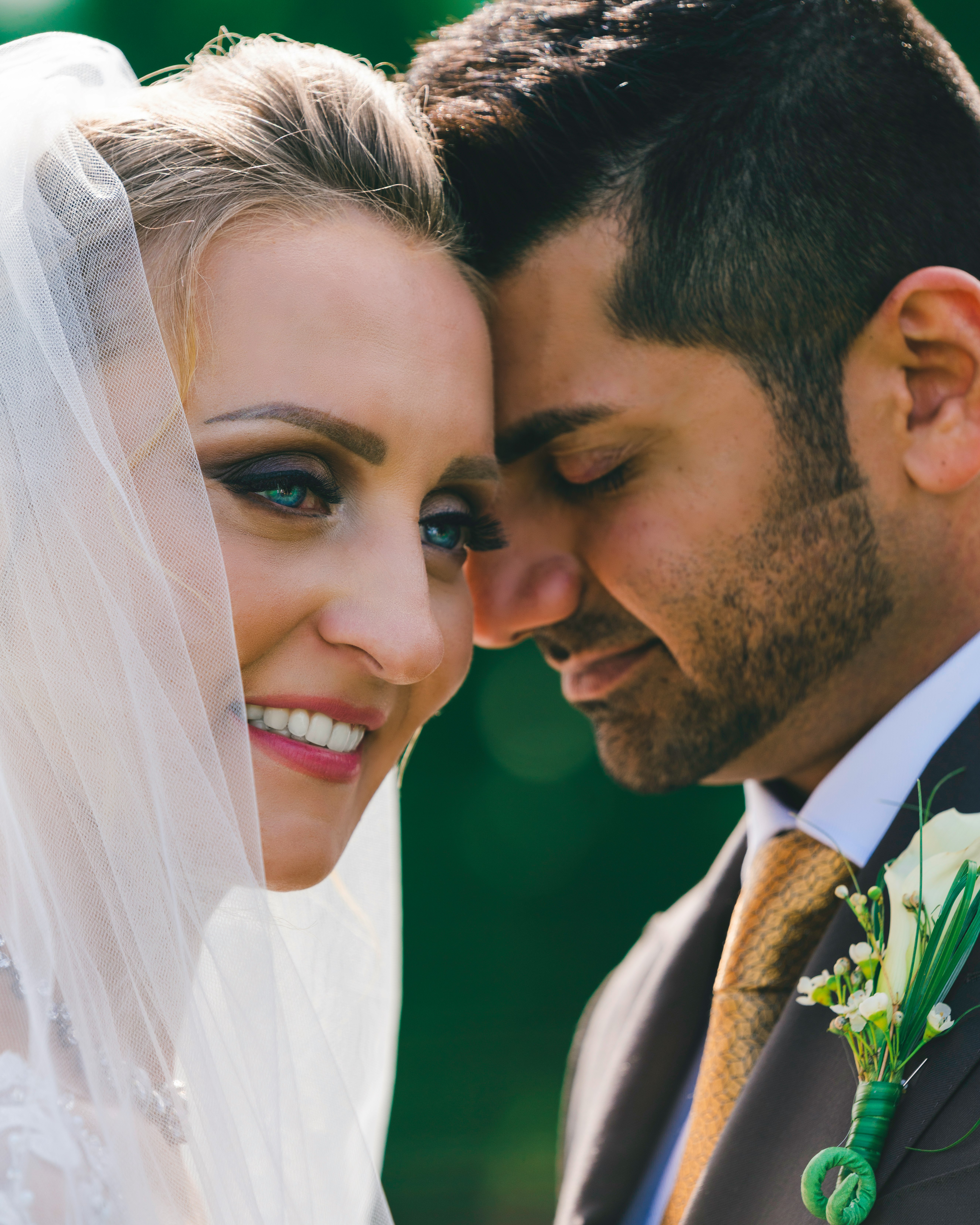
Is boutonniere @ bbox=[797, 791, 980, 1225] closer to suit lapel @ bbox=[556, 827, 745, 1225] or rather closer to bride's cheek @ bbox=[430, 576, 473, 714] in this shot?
suit lapel @ bbox=[556, 827, 745, 1225]

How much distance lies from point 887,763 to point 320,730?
1.16m

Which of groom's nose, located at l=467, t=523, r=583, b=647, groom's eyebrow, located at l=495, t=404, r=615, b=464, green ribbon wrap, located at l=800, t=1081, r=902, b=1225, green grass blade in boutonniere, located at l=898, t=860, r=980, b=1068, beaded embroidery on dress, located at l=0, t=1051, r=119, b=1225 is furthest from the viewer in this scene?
groom's nose, located at l=467, t=523, r=583, b=647

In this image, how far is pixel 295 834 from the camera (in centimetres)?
201

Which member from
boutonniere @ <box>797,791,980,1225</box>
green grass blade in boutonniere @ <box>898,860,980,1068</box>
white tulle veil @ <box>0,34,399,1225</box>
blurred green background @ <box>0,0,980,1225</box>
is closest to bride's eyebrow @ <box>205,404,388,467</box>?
white tulle veil @ <box>0,34,399,1225</box>

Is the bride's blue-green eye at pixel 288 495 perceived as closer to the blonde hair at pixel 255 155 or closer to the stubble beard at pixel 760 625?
the blonde hair at pixel 255 155

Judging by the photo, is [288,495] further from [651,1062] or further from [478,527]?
[651,1062]

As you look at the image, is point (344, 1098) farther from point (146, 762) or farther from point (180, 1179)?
point (146, 762)

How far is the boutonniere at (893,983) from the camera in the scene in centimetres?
182

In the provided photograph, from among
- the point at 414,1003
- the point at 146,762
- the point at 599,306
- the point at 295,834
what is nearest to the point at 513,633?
the point at 599,306

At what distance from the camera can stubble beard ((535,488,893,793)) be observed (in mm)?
2576

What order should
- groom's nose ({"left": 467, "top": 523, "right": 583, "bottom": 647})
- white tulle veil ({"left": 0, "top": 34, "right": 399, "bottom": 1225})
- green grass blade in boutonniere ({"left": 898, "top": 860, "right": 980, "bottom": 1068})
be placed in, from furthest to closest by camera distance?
groom's nose ({"left": 467, "top": 523, "right": 583, "bottom": 647}) < green grass blade in boutonniere ({"left": 898, "top": 860, "right": 980, "bottom": 1068}) < white tulle veil ({"left": 0, "top": 34, "right": 399, "bottom": 1225})

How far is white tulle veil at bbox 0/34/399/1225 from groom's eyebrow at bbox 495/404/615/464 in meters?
1.02

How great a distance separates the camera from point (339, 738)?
2.07 metres

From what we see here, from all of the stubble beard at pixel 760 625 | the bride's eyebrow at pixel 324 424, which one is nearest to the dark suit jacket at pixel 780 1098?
the stubble beard at pixel 760 625
